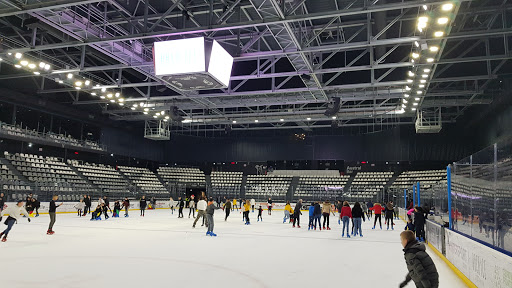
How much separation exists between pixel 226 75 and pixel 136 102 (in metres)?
14.2

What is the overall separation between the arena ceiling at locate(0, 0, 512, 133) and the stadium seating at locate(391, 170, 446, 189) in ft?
24.8

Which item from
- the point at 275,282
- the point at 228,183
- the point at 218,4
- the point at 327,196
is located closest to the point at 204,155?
the point at 228,183

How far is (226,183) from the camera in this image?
147ft

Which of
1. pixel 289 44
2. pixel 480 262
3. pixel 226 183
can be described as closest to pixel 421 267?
pixel 480 262

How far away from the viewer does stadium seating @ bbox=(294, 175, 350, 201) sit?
36487 mm

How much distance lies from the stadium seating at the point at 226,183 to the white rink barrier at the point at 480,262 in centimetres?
3291

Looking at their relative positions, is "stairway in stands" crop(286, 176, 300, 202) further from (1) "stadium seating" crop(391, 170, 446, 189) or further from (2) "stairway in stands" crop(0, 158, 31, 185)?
(2) "stairway in stands" crop(0, 158, 31, 185)

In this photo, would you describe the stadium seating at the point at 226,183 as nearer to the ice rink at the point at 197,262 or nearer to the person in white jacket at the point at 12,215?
the ice rink at the point at 197,262

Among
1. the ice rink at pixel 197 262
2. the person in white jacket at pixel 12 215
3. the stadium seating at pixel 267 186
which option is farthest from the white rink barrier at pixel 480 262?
the stadium seating at pixel 267 186

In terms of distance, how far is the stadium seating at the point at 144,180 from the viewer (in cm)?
3972

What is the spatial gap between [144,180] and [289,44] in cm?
3035

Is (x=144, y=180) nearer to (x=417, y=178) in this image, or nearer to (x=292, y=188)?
(x=292, y=188)

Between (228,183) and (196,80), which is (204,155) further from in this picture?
(196,80)

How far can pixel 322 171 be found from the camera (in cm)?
4350
